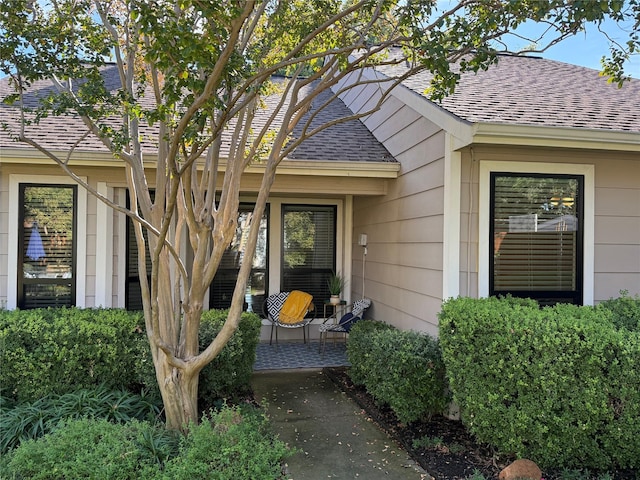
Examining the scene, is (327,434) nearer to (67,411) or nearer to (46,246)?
(67,411)

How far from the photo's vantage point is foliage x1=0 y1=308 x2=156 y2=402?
147 inches

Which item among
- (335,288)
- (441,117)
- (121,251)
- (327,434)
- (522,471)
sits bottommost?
(327,434)

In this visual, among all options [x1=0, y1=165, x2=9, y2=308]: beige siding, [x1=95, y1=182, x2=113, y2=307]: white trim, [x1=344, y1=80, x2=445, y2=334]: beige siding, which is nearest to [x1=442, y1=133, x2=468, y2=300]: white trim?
[x1=344, y1=80, x2=445, y2=334]: beige siding

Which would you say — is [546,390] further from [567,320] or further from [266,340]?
[266,340]

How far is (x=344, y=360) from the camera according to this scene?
595cm

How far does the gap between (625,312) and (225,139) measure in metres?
4.55

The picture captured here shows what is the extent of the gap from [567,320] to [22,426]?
3.98m

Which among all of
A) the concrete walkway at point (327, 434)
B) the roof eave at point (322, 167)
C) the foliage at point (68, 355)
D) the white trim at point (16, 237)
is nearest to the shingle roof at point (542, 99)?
the roof eave at point (322, 167)

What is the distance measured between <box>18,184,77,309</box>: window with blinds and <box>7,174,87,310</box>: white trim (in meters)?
0.04

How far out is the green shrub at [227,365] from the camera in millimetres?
3924

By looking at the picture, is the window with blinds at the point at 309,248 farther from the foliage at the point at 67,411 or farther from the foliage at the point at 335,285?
the foliage at the point at 67,411

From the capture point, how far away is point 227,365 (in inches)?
156

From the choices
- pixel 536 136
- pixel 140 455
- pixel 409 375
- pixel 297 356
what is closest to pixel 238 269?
pixel 297 356

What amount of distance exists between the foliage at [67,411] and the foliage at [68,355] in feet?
0.38
